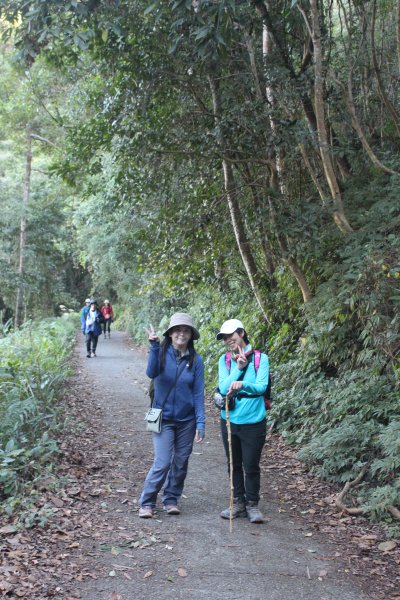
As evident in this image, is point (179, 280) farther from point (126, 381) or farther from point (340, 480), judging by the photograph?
point (340, 480)

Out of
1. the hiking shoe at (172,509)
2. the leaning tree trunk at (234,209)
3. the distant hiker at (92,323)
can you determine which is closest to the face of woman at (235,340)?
the hiking shoe at (172,509)

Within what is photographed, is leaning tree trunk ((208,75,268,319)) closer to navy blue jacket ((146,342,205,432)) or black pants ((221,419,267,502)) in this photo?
navy blue jacket ((146,342,205,432))

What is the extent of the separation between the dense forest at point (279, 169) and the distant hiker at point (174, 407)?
187cm

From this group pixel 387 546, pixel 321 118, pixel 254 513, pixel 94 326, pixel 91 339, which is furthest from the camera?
pixel 91 339

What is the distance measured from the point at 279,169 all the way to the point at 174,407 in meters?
6.62

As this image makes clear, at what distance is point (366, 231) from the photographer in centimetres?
946

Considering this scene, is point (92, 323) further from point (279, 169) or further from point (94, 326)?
point (279, 169)

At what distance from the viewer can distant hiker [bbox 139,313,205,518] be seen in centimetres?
629

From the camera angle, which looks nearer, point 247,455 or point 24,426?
Answer: point 247,455

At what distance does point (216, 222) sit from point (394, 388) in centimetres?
601

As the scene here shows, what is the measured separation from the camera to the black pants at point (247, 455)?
20.0ft

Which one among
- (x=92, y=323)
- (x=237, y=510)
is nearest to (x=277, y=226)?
(x=237, y=510)

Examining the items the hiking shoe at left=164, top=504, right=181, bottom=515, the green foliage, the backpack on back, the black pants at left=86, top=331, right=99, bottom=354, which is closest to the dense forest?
the backpack on back

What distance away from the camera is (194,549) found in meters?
5.46
